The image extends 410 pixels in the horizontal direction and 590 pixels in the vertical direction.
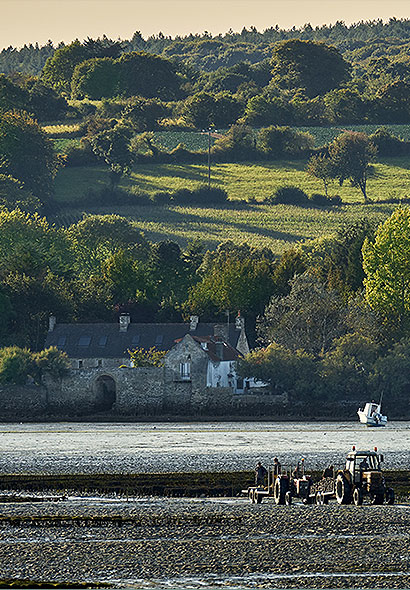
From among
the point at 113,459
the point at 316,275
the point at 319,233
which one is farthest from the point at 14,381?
the point at 319,233

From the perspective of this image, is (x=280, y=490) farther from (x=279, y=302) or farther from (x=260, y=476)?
(x=279, y=302)

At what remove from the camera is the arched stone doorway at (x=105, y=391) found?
10844cm

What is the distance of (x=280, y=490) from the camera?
49.7m

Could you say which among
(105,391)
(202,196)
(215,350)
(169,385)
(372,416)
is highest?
(202,196)

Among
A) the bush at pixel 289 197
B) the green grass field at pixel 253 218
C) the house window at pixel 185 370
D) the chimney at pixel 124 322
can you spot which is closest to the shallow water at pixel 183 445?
the house window at pixel 185 370

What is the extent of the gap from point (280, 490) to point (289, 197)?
148 m

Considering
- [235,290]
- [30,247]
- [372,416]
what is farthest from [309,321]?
[30,247]

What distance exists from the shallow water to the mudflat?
15.4m

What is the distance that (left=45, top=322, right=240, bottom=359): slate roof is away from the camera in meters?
114

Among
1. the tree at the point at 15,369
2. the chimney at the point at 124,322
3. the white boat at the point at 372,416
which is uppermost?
the chimney at the point at 124,322

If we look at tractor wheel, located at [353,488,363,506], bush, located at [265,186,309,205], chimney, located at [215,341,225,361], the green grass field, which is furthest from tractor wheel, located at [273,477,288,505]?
bush, located at [265,186,309,205]

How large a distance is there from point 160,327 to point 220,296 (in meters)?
8.90

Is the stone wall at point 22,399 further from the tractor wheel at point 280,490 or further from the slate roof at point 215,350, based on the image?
the tractor wheel at point 280,490

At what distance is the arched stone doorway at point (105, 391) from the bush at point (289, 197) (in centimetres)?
8955
